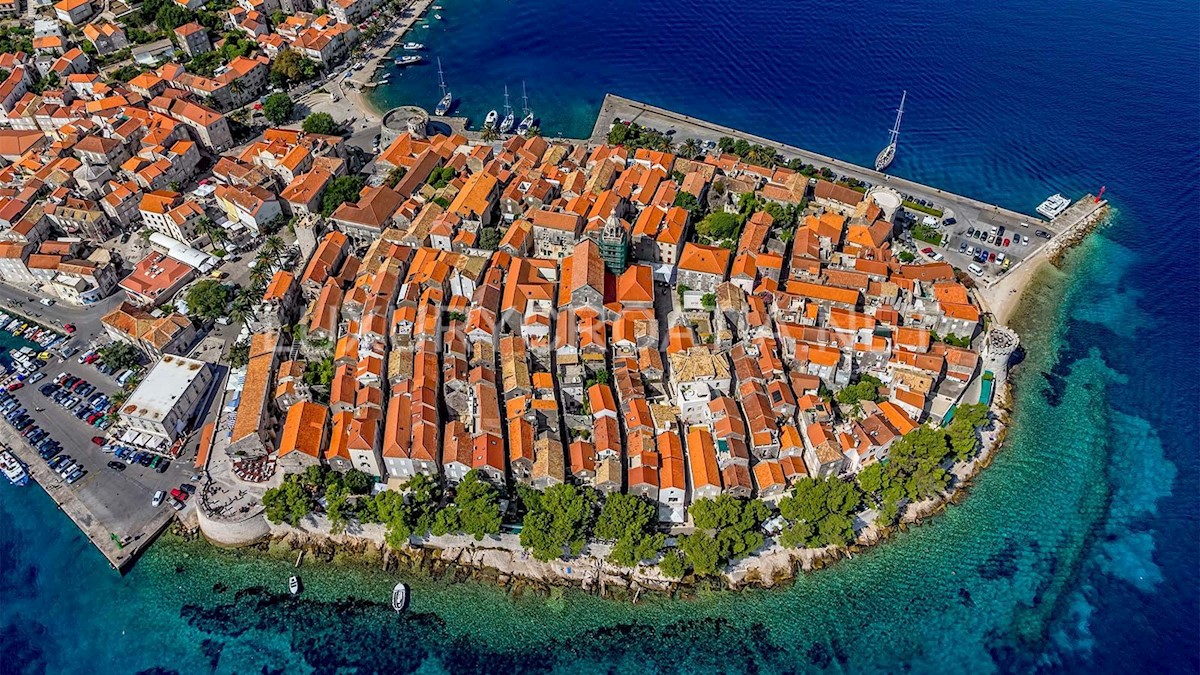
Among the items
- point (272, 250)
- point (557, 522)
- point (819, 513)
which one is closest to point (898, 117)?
point (819, 513)

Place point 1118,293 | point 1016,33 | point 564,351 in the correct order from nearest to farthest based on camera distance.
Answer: point 564,351 → point 1118,293 → point 1016,33

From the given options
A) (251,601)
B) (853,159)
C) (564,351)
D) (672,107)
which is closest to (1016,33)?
(853,159)

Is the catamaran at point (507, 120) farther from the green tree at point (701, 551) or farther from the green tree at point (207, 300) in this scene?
the green tree at point (701, 551)

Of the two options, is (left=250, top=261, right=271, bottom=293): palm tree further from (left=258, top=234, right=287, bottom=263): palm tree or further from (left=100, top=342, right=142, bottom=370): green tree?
(left=100, top=342, right=142, bottom=370): green tree

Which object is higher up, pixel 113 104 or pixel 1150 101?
pixel 1150 101

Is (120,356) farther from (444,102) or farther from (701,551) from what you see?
(701,551)

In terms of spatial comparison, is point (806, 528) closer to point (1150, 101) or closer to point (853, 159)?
point (853, 159)

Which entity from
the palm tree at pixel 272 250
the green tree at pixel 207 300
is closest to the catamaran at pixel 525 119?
the palm tree at pixel 272 250
